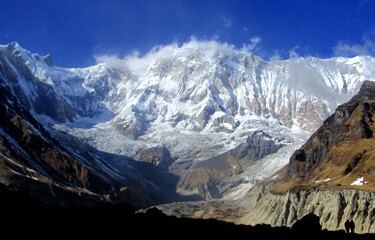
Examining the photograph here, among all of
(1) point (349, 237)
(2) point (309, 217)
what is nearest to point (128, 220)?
(2) point (309, 217)

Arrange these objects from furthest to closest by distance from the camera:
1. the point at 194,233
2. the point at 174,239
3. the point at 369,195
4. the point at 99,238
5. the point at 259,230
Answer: the point at 369,195
the point at 259,230
the point at 194,233
the point at 174,239
the point at 99,238

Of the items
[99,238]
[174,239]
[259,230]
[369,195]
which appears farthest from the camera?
[369,195]

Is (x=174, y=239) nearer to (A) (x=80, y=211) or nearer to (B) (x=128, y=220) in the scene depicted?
(B) (x=128, y=220)

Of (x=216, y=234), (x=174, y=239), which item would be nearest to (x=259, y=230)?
(x=216, y=234)

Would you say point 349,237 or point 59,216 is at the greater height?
point 59,216

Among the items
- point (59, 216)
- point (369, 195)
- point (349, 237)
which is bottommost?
point (349, 237)

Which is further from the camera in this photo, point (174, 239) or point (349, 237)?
point (349, 237)

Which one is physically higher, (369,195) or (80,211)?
(369,195)

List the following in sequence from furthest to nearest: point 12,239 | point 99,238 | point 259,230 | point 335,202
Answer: point 335,202 → point 259,230 → point 99,238 → point 12,239

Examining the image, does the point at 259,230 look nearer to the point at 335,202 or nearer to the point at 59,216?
the point at 59,216
